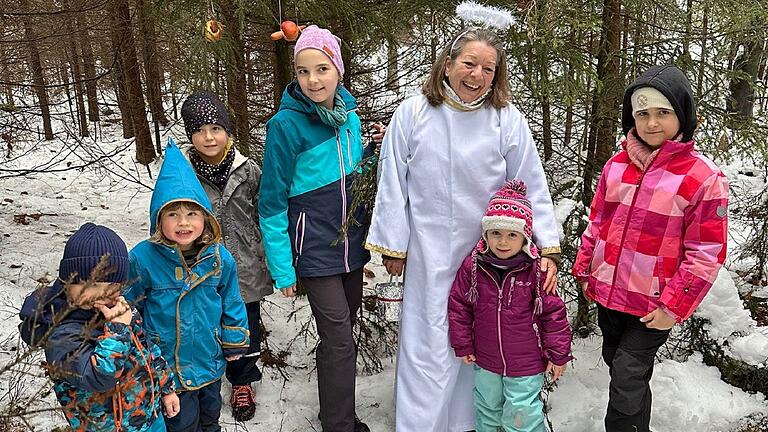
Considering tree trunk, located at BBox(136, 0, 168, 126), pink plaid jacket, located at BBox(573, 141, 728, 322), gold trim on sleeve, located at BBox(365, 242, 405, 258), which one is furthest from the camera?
tree trunk, located at BBox(136, 0, 168, 126)

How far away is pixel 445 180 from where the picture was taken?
3.28 m

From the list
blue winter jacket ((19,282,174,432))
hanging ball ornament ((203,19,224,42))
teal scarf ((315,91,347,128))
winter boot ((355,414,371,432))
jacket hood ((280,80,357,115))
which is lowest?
winter boot ((355,414,371,432))

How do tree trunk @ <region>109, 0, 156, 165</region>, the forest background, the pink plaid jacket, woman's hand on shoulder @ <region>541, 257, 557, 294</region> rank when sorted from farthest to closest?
tree trunk @ <region>109, 0, 156, 165</region>, the forest background, woman's hand on shoulder @ <region>541, 257, 557, 294</region>, the pink plaid jacket

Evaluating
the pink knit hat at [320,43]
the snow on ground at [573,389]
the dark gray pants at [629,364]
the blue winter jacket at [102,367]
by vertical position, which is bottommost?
the snow on ground at [573,389]

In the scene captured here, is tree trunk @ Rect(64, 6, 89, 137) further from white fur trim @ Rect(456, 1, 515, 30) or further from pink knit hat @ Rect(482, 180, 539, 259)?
pink knit hat @ Rect(482, 180, 539, 259)

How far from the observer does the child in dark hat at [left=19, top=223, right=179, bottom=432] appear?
228cm

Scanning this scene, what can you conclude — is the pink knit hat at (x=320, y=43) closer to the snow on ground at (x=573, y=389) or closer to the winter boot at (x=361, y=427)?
the snow on ground at (x=573, y=389)

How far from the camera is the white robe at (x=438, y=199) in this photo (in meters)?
3.26

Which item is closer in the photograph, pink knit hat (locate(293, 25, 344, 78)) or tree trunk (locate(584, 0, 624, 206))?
pink knit hat (locate(293, 25, 344, 78))

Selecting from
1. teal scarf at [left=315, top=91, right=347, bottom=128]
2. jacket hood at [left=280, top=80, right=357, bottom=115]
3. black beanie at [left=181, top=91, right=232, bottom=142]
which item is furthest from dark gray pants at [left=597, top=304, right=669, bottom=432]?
black beanie at [left=181, top=91, right=232, bottom=142]

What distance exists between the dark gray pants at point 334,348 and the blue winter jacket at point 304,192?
12 cm

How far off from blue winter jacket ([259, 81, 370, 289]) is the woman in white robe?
24cm

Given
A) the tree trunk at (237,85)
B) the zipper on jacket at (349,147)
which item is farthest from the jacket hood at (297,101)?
the tree trunk at (237,85)

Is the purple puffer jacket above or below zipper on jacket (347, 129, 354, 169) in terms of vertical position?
below
